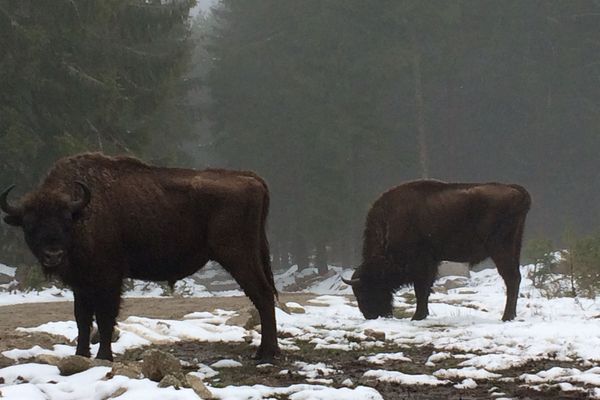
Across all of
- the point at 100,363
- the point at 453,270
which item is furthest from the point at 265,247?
the point at 453,270

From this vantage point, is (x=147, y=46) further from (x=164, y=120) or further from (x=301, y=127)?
(x=301, y=127)

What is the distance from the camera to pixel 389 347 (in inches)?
373

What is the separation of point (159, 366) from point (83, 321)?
6.63 ft

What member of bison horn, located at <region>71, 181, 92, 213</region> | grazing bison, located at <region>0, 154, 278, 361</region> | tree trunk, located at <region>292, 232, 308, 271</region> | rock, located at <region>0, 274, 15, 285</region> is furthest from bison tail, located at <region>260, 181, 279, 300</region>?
tree trunk, located at <region>292, 232, 308, 271</region>

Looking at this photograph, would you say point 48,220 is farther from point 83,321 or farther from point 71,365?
point 71,365

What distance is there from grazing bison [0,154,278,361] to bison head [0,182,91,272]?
0.03 metres

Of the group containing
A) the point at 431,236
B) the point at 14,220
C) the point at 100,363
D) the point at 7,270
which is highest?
the point at 14,220

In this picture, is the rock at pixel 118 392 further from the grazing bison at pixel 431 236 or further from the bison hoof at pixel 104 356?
the grazing bison at pixel 431 236

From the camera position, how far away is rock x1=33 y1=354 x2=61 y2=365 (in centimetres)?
720

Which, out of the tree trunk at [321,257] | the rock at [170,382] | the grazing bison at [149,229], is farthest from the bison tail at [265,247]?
the tree trunk at [321,257]

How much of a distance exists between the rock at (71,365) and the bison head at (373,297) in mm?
7216

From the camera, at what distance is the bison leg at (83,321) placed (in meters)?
8.03

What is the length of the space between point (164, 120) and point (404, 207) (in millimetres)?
21107

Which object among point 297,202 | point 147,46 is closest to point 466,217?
point 147,46
